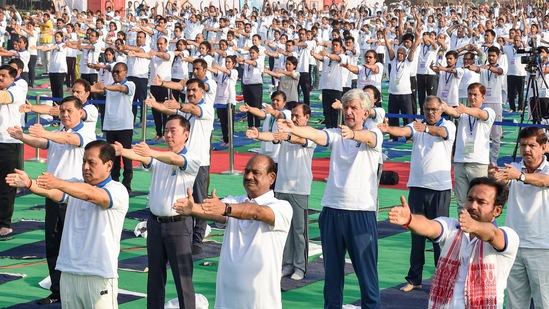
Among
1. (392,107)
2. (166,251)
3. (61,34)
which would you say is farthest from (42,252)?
(61,34)

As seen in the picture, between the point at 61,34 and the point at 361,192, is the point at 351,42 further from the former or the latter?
the point at 361,192

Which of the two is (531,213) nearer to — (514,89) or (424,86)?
(424,86)

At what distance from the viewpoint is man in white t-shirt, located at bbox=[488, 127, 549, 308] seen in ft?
28.9

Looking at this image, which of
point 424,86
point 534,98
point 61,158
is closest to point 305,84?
point 424,86

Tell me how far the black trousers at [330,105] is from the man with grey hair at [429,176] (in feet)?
38.9

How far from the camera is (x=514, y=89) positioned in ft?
88.9

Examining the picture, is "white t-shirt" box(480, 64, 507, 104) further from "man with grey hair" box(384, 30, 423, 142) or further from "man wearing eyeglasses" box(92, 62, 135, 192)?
"man wearing eyeglasses" box(92, 62, 135, 192)

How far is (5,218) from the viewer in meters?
13.9

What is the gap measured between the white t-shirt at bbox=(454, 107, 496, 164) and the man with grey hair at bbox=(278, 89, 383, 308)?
12.3 ft

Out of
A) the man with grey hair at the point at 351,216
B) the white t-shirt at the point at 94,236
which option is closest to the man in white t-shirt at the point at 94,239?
the white t-shirt at the point at 94,236

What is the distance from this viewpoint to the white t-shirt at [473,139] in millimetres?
13039

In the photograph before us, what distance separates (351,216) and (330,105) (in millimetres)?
14431

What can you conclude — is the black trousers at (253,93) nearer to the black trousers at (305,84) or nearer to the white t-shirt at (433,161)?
the black trousers at (305,84)

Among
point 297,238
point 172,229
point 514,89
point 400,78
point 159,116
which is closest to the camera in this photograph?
point 172,229
